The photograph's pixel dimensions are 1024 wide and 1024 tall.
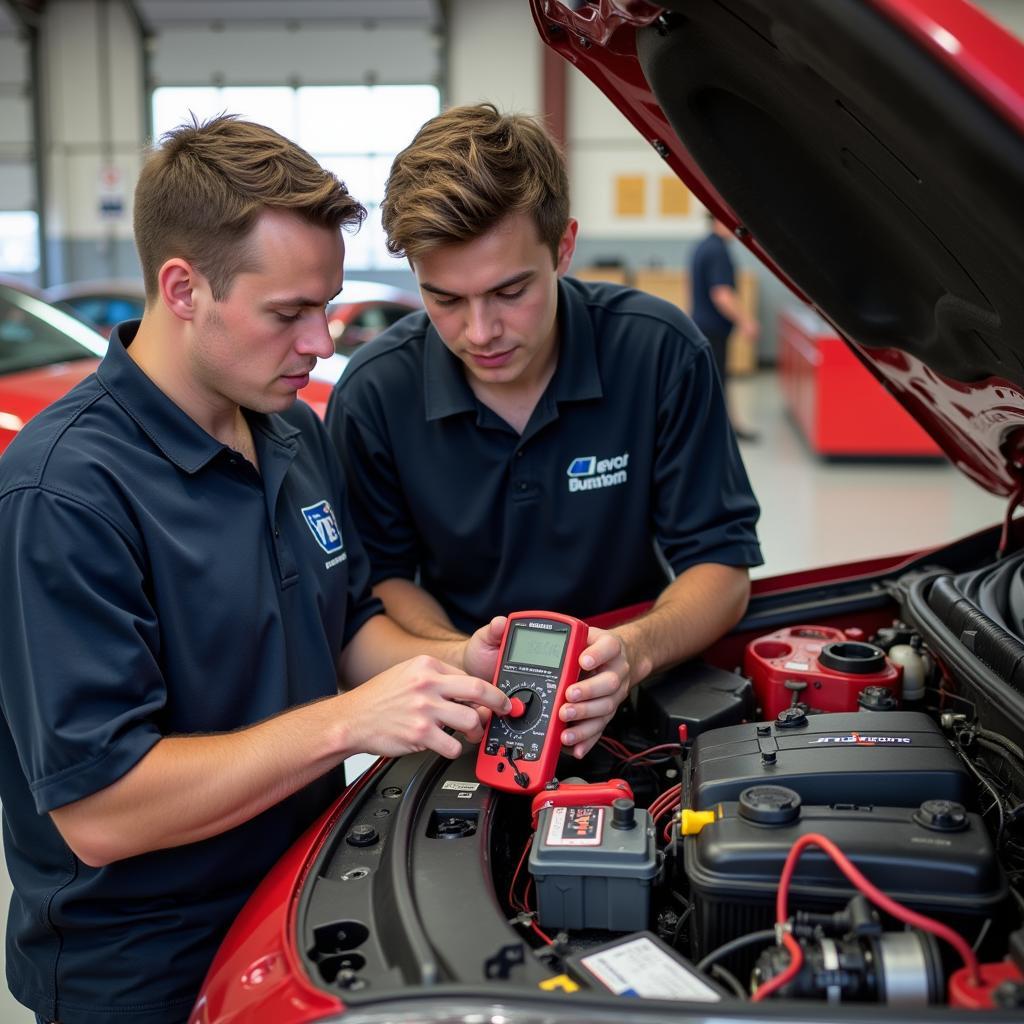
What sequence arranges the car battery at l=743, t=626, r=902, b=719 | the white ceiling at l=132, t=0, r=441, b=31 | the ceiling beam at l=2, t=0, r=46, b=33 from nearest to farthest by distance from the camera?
the car battery at l=743, t=626, r=902, b=719, the ceiling beam at l=2, t=0, r=46, b=33, the white ceiling at l=132, t=0, r=441, b=31

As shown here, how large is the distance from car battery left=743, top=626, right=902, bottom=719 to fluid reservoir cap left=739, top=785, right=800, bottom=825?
397 mm

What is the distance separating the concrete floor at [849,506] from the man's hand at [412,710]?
3.42 meters

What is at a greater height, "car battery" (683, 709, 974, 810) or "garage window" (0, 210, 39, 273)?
"car battery" (683, 709, 974, 810)

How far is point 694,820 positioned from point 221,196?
2.92 feet

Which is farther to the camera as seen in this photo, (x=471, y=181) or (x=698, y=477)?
(x=698, y=477)

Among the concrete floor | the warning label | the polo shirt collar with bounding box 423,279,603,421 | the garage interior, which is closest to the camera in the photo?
the warning label

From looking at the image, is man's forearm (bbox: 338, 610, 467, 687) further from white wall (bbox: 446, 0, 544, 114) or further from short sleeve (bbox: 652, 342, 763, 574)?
white wall (bbox: 446, 0, 544, 114)

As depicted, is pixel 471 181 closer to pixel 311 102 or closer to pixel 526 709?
pixel 526 709

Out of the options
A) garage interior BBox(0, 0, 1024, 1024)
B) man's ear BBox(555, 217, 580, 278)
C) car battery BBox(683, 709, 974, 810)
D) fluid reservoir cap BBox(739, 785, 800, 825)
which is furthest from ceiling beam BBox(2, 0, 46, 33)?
fluid reservoir cap BBox(739, 785, 800, 825)

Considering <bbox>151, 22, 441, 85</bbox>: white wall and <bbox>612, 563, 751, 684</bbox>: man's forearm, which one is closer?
<bbox>612, 563, 751, 684</bbox>: man's forearm

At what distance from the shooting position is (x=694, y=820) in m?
1.13

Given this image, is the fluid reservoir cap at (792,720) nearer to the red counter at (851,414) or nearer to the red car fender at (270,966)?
the red car fender at (270,966)

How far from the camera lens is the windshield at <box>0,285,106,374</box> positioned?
4.22 meters

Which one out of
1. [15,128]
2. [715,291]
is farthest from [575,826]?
[15,128]
